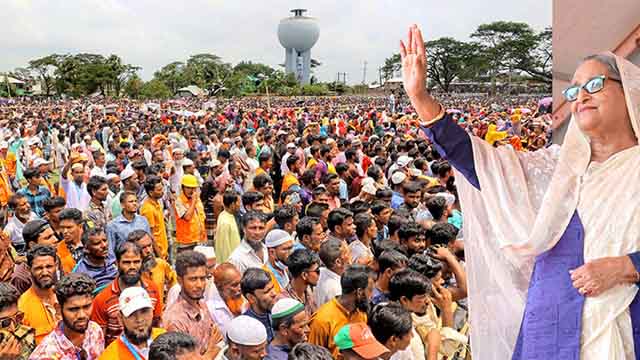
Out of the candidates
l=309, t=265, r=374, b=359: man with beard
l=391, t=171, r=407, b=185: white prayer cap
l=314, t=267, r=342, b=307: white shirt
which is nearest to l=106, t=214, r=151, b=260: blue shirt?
l=314, t=267, r=342, b=307: white shirt

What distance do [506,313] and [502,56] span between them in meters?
49.7

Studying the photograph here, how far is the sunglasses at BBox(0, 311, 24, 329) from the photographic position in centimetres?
308

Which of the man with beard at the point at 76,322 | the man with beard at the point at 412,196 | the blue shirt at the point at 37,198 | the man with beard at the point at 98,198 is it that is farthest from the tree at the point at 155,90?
the man with beard at the point at 76,322

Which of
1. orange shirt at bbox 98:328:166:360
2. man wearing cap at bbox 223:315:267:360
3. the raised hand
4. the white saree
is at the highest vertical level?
the raised hand

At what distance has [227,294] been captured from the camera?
3818 millimetres

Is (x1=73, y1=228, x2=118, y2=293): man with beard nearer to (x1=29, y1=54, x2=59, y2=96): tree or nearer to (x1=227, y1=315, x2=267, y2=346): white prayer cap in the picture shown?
(x1=227, y1=315, x2=267, y2=346): white prayer cap

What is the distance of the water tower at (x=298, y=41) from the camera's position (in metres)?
69.6

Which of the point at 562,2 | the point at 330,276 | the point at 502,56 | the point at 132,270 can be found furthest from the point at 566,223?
the point at 502,56

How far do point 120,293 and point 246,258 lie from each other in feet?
3.15

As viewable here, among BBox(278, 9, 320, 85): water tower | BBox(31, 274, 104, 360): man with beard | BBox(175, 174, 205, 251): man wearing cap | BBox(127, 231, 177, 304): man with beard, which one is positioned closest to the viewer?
BBox(31, 274, 104, 360): man with beard

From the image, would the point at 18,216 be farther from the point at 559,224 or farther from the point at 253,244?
the point at 559,224

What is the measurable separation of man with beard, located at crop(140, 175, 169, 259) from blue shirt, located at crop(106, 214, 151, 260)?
1.34ft

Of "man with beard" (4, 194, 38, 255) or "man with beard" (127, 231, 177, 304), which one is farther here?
"man with beard" (4, 194, 38, 255)

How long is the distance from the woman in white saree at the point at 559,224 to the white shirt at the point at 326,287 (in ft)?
6.73
